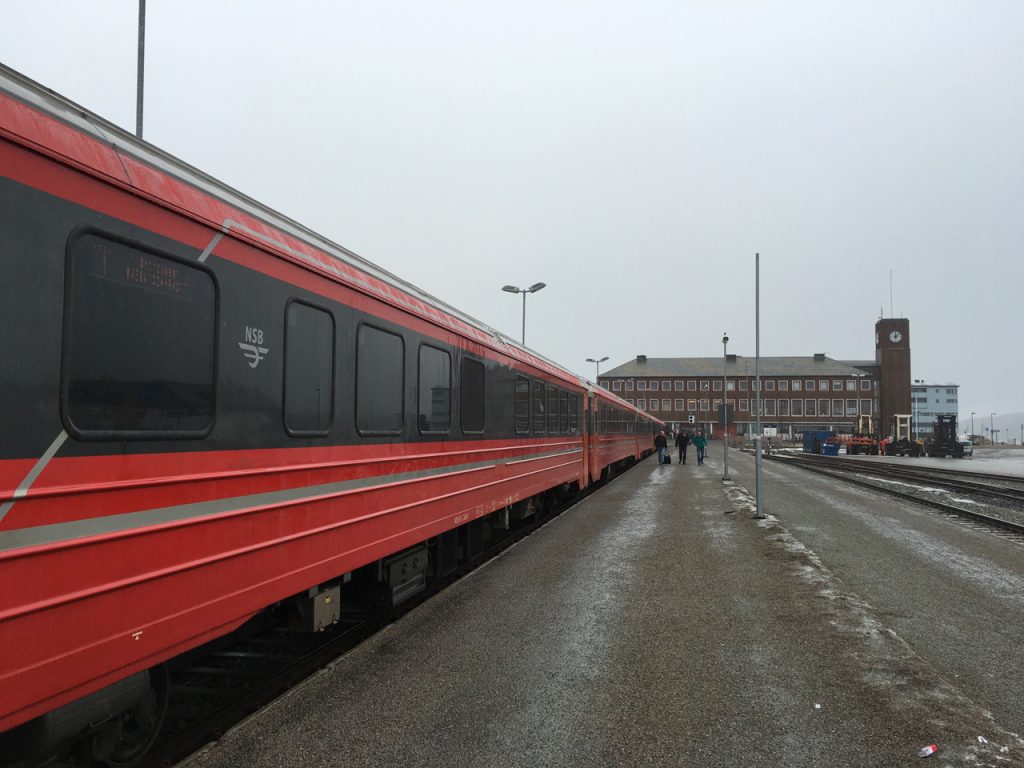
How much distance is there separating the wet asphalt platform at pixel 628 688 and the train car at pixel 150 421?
788 mm

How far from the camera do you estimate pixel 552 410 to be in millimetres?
12438

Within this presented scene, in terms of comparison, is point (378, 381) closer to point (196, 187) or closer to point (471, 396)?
point (196, 187)

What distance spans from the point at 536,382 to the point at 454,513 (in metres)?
4.32

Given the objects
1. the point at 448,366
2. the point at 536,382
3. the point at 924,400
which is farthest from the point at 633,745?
the point at 924,400

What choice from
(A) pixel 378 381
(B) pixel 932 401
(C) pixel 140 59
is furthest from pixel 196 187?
(B) pixel 932 401

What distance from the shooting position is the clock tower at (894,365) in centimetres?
9469

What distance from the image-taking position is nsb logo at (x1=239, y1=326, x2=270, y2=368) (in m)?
3.88

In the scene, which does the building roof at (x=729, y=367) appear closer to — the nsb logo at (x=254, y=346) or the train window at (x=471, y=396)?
the train window at (x=471, y=396)

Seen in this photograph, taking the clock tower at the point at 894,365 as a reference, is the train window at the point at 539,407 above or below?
below

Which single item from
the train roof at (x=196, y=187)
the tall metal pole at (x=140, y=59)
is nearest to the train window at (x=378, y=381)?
the train roof at (x=196, y=187)

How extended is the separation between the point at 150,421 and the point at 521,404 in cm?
715

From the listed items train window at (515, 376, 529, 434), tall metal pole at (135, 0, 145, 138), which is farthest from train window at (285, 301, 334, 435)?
tall metal pole at (135, 0, 145, 138)

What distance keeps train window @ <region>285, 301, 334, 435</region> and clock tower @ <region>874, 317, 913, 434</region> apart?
341ft

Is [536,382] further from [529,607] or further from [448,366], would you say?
[529,607]
